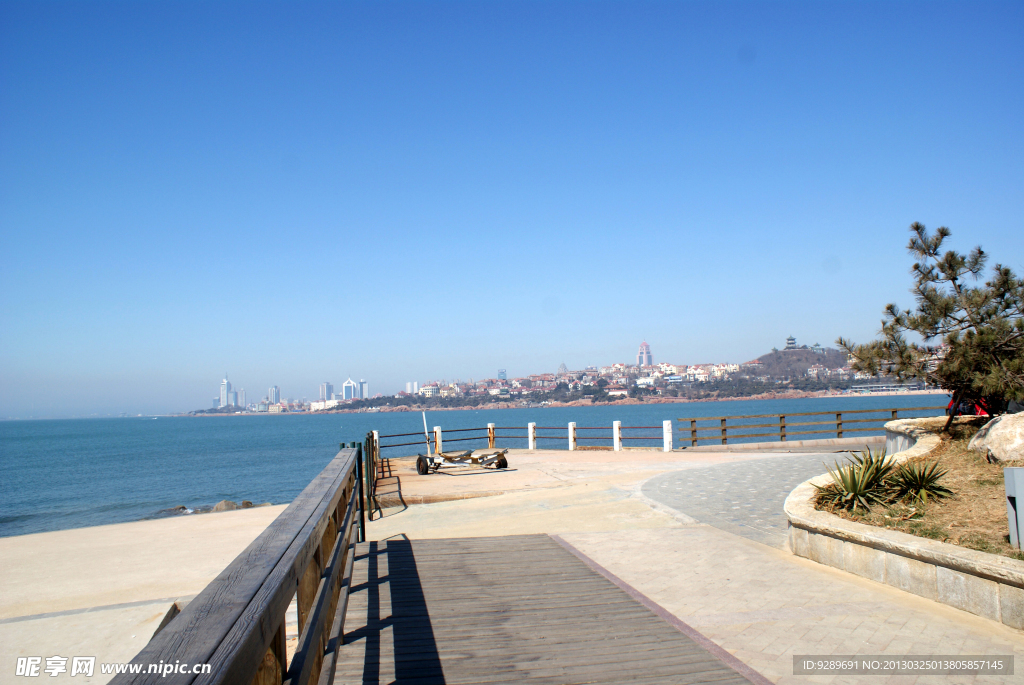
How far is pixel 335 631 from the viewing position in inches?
157

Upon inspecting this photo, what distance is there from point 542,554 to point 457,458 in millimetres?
10658

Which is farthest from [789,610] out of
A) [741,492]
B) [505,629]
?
[741,492]

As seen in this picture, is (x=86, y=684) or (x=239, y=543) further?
(x=239, y=543)

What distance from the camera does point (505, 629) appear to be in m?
4.57

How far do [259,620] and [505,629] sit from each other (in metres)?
3.22

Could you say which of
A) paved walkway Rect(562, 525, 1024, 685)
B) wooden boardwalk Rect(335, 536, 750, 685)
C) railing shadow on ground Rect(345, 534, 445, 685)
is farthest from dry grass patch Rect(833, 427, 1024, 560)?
railing shadow on ground Rect(345, 534, 445, 685)

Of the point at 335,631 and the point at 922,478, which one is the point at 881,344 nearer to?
the point at 922,478

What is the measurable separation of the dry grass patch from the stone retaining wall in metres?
0.27

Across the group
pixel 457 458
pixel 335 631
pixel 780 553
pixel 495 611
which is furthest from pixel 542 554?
pixel 457 458

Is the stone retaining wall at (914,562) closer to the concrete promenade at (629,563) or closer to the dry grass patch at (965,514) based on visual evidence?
the concrete promenade at (629,563)

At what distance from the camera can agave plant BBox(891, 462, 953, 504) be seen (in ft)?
22.4

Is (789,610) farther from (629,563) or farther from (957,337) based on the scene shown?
(957,337)

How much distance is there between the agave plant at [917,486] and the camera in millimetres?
6812

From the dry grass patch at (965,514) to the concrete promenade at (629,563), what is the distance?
Answer: 0.68 meters
